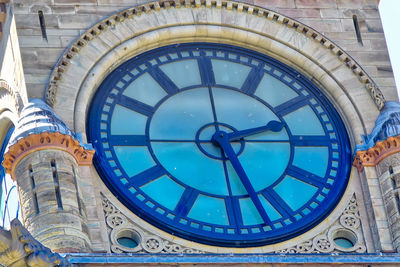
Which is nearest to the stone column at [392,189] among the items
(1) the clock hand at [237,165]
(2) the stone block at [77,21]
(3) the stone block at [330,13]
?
(1) the clock hand at [237,165]

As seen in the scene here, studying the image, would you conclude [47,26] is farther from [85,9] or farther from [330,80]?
[330,80]

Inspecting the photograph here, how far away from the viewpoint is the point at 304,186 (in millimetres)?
31922

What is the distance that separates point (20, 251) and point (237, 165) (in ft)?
13.8

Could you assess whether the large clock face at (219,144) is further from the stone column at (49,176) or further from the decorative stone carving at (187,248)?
the stone column at (49,176)

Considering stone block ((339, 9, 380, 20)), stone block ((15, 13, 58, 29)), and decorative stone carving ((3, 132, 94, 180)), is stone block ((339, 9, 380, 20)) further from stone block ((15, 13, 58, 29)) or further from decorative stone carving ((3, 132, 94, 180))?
decorative stone carving ((3, 132, 94, 180))

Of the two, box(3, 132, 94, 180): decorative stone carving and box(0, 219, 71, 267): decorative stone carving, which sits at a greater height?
box(3, 132, 94, 180): decorative stone carving

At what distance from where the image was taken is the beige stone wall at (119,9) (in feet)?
106

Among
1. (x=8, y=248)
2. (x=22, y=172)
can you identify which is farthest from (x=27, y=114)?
(x=8, y=248)

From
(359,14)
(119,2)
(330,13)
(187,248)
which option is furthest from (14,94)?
(359,14)

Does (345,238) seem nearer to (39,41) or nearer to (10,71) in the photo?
(39,41)

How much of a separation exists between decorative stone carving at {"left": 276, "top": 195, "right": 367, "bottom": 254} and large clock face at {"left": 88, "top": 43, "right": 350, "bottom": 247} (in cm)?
22

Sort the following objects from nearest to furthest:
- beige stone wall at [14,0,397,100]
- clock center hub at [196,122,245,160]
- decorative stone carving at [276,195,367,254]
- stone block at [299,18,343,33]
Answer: decorative stone carving at [276,195,367,254] < clock center hub at [196,122,245,160] < beige stone wall at [14,0,397,100] < stone block at [299,18,343,33]

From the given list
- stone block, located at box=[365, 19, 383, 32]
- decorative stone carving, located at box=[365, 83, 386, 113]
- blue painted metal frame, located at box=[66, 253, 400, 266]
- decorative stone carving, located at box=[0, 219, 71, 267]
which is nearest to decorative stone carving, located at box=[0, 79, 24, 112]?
blue painted metal frame, located at box=[66, 253, 400, 266]

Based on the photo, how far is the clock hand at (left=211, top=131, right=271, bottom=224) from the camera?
31281 millimetres
